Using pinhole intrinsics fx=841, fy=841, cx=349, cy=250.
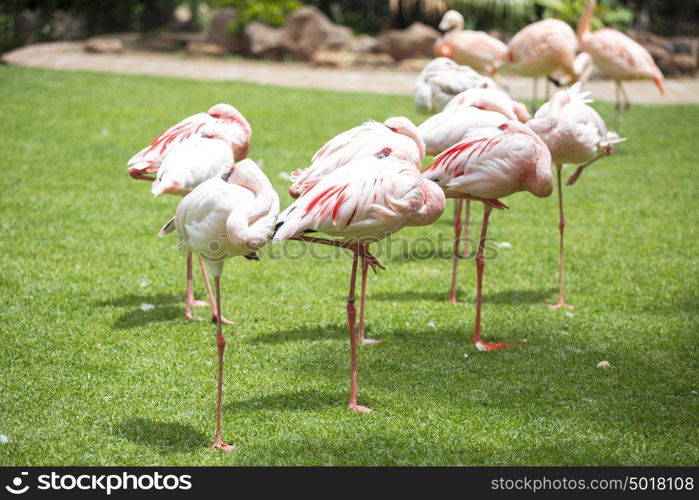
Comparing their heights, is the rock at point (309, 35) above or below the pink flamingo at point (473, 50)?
below

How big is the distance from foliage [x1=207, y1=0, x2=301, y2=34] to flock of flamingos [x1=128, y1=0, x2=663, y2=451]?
1105 centimetres

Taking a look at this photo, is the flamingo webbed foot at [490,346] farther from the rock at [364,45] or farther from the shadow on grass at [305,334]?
the rock at [364,45]

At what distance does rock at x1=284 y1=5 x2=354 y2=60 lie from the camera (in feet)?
54.0

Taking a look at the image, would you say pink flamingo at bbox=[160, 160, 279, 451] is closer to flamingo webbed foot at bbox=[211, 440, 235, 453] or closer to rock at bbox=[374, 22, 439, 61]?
flamingo webbed foot at bbox=[211, 440, 235, 453]

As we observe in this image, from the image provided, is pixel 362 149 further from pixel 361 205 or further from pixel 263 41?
pixel 263 41

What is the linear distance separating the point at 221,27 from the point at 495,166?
13849 millimetres

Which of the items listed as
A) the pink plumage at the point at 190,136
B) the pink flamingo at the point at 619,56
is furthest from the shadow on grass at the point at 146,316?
the pink flamingo at the point at 619,56

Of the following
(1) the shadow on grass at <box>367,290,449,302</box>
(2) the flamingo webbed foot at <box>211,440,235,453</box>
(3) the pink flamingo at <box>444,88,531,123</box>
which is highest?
(3) the pink flamingo at <box>444,88,531,123</box>

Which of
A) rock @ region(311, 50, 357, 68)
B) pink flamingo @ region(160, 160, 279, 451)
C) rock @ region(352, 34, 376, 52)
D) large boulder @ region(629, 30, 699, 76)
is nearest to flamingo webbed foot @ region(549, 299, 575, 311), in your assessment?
pink flamingo @ region(160, 160, 279, 451)

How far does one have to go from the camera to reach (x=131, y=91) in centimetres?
1252

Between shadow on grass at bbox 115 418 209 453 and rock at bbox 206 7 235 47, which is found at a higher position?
shadow on grass at bbox 115 418 209 453

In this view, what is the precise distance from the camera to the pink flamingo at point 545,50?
9656mm

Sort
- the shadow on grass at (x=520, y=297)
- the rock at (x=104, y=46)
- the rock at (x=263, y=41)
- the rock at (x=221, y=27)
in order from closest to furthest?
the shadow on grass at (x=520, y=297), the rock at (x=104, y=46), the rock at (x=263, y=41), the rock at (x=221, y=27)

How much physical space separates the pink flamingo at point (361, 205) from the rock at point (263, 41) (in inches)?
516
